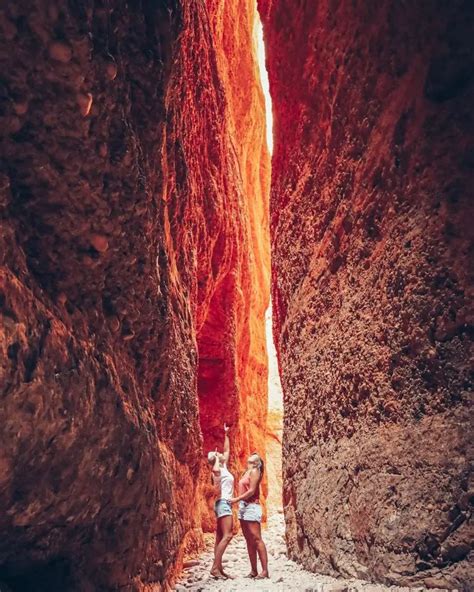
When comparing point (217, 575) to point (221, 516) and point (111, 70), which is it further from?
point (111, 70)

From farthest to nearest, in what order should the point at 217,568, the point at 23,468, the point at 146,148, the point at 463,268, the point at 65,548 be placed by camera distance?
the point at 217,568
the point at 146,148
the point at 463,268
the point at 65,548
the point at 23,468

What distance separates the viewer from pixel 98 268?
9.95ft

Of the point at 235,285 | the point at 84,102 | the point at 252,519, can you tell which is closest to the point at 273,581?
the point at 252,519

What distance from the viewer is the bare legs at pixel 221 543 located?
5.08m

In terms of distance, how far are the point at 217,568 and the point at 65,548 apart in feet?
8.88

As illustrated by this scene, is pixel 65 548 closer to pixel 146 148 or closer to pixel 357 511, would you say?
pixel 357 511

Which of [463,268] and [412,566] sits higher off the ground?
[463,268]

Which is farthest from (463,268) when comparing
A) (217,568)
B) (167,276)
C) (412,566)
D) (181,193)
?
(217,568)

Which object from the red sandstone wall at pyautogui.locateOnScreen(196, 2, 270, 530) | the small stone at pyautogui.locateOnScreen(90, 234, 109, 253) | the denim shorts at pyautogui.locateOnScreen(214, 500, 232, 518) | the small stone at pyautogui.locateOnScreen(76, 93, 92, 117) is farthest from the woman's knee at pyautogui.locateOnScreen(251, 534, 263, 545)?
the red sandstone wall at pyautogui.locateOnScreen(196, 2, 270, 530)

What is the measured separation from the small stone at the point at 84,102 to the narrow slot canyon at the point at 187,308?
1 cm

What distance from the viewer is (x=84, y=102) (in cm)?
271

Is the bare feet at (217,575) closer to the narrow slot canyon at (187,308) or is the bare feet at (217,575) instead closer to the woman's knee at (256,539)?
the narrow slot canyon at (187,308)

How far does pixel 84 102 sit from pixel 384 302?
2.18 m

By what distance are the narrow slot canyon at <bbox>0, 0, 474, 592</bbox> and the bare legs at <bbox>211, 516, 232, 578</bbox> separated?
0.37ft
